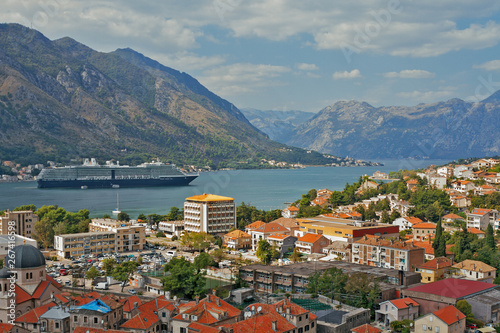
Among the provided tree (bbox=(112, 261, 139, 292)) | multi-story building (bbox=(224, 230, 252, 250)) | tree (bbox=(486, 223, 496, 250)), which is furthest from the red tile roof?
multi-story building (bbox=(224, 230, 252, 250))

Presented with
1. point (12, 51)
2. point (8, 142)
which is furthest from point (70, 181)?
point (12, 51)

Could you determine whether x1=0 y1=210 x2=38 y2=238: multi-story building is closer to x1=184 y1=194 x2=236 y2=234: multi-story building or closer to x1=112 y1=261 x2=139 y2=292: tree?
x1=184 y1=194 x2=236 y2=234: multi-story building

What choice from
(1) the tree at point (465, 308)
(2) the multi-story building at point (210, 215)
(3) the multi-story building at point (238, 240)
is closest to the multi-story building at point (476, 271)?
(1) the tree at point (465, 308)

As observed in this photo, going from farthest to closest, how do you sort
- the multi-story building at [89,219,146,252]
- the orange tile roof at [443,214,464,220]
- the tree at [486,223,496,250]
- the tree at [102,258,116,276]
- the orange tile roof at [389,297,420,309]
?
the orange tile roof at [443,214,464,220], the multi-story building at [89,219,146,252], the tree at [486,223,496,250], the tree at [102,258,116,276], the orange tile roof at [389,297,420,309]

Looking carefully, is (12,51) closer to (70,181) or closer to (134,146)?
(134,146)

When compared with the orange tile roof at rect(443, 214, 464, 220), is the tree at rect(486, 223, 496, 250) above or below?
below

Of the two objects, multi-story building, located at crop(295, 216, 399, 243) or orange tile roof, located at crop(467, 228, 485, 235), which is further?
orange tile roof, located at crop(467, 228, 485, 235)

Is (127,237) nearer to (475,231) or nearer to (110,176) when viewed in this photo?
(475,231)
